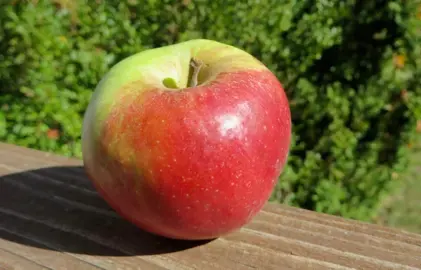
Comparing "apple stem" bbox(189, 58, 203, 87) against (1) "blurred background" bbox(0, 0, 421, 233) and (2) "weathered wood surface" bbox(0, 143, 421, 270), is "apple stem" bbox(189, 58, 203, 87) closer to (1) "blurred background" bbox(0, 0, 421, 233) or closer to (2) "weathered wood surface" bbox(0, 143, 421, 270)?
(2) "weathered wood surface" bbox(0, 143, 421, 270)

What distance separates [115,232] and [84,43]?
4.16 ft

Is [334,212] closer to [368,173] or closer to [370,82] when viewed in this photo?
[368,173]

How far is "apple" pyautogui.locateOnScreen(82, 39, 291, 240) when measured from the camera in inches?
39.0

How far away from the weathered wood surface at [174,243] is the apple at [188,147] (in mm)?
57

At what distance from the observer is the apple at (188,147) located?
3.25 ft

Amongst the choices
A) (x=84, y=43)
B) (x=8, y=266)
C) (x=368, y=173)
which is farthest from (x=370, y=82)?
(x=8, y=266)

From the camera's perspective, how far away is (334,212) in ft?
8.36

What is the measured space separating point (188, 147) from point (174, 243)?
260mm

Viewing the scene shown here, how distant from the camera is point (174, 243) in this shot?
1160 mm

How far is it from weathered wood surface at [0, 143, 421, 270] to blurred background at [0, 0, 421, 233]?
2.95ft

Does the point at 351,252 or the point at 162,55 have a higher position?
the point at 162,55

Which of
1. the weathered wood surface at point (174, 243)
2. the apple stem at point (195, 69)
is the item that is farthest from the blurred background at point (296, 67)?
the apple stem at point (195, 69)

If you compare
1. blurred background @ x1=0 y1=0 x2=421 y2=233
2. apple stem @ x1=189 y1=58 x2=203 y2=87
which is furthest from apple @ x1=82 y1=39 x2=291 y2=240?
blurred background @ x1=0 y1=0 x2=421 y2=233

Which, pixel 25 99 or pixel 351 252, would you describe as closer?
pixel 351 252
